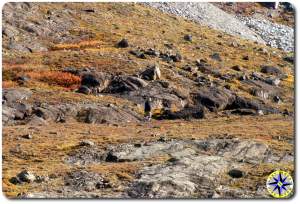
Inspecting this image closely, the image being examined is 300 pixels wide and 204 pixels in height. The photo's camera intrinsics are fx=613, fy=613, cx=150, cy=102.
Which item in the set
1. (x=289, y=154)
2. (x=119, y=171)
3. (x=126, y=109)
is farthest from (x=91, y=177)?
(x=126, y=109)

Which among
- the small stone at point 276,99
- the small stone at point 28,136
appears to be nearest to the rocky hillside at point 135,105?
the small stone at point 28,136

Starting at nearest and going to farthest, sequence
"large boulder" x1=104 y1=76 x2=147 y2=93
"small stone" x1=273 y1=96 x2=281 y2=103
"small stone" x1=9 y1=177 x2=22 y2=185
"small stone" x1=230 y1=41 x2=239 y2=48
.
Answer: "small stone" x1=9 y1=177 x2=22 y2=185
"large boulder" x1=104 y1=76 x2=147 y2=93
"small stone" x1=273 y1=96 x2=281 y2=103
"small stone" x1=230 y1=41 x2=239 y2=48

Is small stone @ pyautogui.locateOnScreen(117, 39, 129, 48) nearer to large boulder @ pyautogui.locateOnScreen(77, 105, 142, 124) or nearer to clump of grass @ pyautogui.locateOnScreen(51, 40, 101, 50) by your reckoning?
clump of grass @ pyautogui.locateOnScreen(51, 40, 101, 50)

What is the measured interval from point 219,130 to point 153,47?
119ft

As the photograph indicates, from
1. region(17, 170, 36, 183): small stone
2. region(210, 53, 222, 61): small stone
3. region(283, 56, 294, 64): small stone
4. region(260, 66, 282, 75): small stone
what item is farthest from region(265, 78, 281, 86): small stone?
region(17, 170, 36, 183): small stone

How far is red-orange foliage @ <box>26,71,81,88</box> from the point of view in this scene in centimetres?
6253

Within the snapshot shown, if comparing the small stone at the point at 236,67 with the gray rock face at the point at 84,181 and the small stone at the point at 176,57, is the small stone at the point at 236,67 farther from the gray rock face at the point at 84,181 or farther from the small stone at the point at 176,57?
the gray rock face at the point at 84,181

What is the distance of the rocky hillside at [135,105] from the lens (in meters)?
32.4

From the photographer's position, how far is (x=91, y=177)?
107ft

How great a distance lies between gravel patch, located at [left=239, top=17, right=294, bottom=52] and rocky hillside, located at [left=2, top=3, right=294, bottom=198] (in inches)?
214

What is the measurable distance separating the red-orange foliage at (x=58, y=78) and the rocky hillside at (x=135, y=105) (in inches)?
5.2

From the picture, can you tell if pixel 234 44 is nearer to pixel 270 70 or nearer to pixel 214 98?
pixel 270 70

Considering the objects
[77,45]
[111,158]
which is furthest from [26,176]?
[77,45]

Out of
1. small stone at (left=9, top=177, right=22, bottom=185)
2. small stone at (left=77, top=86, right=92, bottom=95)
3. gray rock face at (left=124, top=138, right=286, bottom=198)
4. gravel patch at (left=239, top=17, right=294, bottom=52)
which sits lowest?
gravel patch at (left=239, top=17, right=294, bottom=52)
